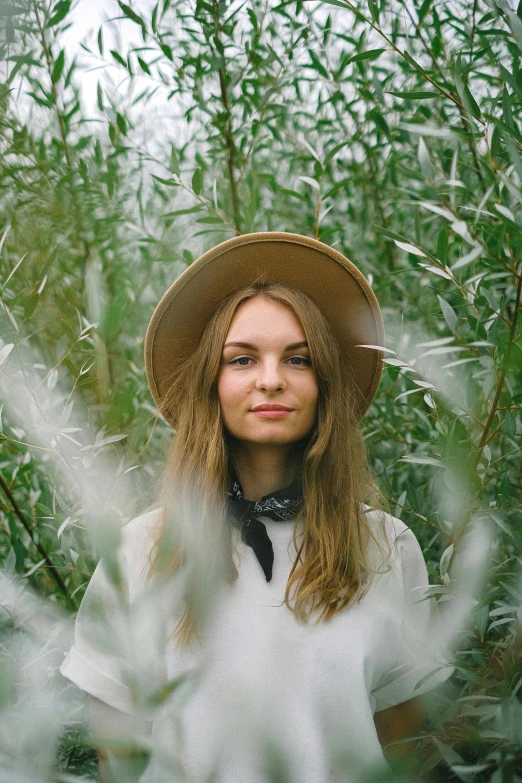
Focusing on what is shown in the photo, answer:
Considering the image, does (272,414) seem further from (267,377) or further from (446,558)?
(446,558)

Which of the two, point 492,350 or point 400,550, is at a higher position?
point 492,350

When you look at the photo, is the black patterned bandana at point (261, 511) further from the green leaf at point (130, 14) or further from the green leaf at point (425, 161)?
the green leaf at point (130, 14)

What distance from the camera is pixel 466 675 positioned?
2.96 ft

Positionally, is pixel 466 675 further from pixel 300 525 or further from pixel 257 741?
pixel 257 741

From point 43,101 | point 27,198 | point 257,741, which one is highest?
point 43,101

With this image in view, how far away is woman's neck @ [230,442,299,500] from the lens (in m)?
1.36

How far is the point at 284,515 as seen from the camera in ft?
4.36

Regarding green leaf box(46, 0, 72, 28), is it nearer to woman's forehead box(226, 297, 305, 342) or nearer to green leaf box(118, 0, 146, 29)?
green leaf box(118, 0, 146, 29)

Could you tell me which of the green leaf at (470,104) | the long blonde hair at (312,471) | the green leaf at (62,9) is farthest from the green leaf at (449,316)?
the green leaf at (62,9)

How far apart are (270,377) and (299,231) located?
107cm

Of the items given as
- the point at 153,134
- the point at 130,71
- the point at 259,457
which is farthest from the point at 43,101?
the point at 259,457

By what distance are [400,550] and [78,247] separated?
1104 mm

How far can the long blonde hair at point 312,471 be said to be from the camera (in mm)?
1240

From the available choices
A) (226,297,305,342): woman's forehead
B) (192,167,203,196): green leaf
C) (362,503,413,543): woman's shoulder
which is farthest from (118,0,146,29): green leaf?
(362,503,413,543): woman's shoulder
